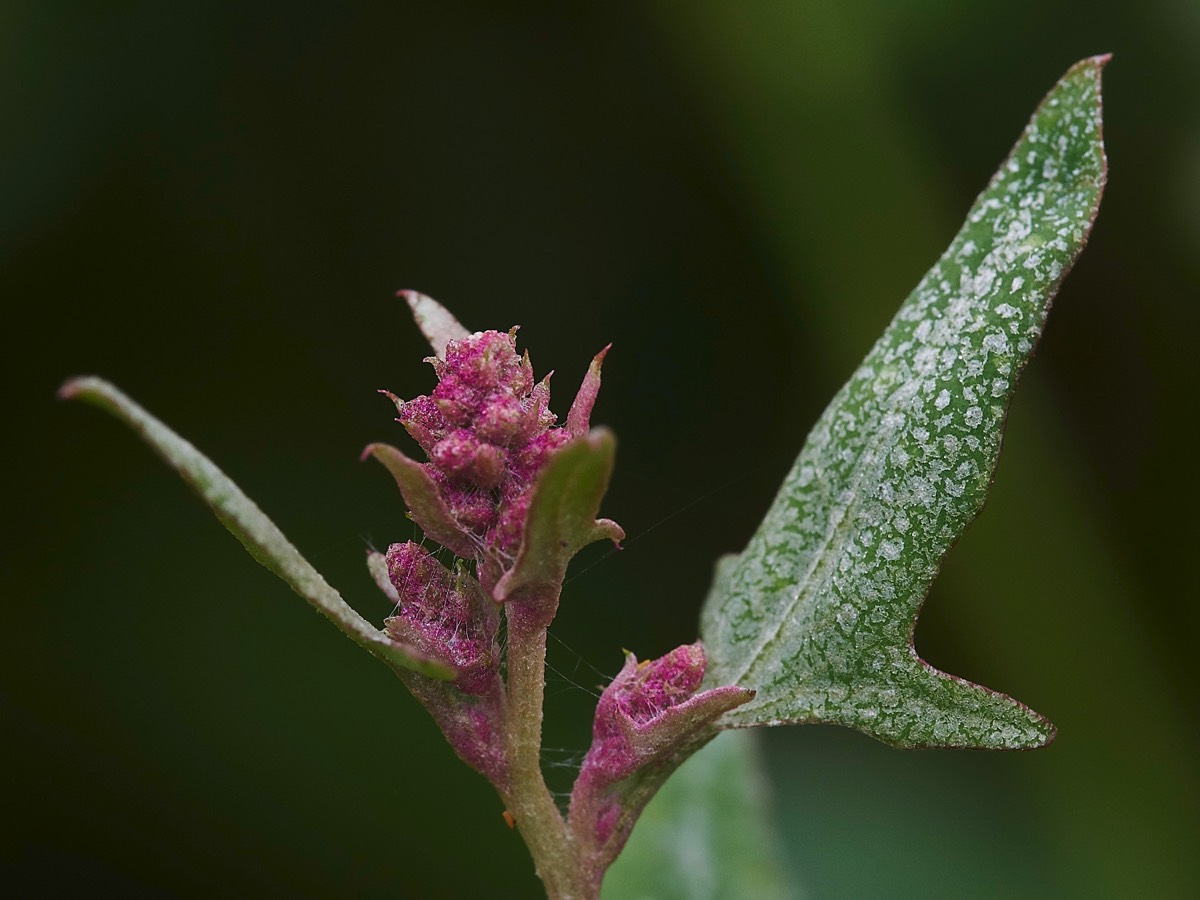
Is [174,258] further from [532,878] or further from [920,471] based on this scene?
[920,471]

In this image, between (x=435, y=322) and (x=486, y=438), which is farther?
(x=435, y=322)

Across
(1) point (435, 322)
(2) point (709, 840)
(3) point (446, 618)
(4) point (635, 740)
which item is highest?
(1) point (435, 322)

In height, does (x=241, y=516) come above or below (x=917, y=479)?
above

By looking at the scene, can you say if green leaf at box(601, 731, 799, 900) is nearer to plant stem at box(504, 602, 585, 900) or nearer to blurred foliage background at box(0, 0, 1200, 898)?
plant stem at box(504, 602, 585, 900)

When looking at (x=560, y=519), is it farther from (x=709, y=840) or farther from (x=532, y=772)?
(x=709, y=840)

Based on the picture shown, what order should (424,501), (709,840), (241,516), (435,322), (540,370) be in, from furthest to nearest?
(540,370) → (709,840) → (435,322) → (424,501) → (241,516)

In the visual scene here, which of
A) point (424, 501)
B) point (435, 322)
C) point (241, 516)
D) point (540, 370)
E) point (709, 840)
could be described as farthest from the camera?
point (540, 370)

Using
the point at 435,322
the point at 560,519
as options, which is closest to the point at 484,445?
the point at 560,519
